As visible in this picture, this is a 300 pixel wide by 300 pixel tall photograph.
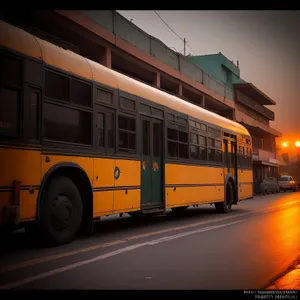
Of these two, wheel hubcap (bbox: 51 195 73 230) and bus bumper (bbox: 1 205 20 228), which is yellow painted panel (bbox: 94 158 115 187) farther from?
bus bumper (bbox: 1 205 20 228)

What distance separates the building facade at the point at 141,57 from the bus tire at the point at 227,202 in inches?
304

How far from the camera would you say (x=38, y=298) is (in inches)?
175

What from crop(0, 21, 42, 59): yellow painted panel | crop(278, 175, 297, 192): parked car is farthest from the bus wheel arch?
crop(278, 175, 297, 192): parked car

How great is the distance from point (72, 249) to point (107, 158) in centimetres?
207

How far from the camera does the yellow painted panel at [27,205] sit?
21.6 feet

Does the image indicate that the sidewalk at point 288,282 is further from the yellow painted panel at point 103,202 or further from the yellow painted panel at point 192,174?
the yellow painted panel at point 192,174

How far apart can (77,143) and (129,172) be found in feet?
6.19

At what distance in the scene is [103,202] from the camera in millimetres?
8586

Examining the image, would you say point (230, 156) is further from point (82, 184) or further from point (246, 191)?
point (82, 184)

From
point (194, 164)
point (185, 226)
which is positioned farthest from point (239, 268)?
point (194, 164)

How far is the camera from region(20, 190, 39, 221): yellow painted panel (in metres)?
6.57

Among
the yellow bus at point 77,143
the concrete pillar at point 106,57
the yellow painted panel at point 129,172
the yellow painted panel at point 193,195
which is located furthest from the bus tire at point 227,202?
the concrete pillar at point 106,57

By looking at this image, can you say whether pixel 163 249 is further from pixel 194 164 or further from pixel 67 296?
pixel 194 164
